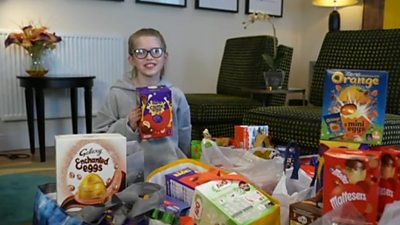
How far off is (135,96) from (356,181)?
91cm

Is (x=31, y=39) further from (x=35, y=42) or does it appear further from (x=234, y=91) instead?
(x=234, y=91)

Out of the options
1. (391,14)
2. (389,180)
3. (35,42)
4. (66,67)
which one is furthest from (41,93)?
(391,14)

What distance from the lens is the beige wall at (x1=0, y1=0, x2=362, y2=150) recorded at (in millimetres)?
3070

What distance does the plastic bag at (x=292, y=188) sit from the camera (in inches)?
40.3

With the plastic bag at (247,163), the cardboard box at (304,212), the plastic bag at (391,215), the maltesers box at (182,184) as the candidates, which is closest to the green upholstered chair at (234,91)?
the plastic bag at (247,163)

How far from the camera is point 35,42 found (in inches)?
108

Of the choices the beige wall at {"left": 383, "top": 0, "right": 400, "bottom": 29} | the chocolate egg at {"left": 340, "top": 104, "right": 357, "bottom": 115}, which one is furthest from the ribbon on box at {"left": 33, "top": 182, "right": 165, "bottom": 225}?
the beige wall at {"left": 383, "top": 0, "right": 400, "bottom": 29}

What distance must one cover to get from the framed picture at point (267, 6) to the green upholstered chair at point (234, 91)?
3.08 ft

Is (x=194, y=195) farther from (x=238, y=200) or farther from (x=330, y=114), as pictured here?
(x=330, y=114)

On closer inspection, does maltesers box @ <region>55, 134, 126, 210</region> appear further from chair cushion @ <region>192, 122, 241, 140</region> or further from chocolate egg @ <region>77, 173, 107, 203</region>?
chair cushion @ <region>192, 122, 241, 140</region>

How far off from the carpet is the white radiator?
0.85 metres

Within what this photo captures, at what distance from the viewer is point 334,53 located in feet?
8.00

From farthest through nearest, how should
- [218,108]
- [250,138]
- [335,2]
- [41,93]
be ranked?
[335,2] < [41,93] < [218,108] < [250,138]

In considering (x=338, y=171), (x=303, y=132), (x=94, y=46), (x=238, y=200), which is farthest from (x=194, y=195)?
(x=94, y=46)
